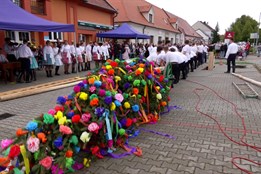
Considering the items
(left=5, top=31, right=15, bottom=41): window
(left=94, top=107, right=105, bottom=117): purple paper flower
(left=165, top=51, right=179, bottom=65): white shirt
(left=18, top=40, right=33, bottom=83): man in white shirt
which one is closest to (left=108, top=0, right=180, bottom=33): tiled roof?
(left=5, top=31, right=15, bottom=41): window

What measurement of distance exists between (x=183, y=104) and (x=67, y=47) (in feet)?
26.7

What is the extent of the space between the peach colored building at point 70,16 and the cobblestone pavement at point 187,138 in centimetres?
875

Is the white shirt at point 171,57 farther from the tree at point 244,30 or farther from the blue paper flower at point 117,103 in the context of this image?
the tree at point 244,30

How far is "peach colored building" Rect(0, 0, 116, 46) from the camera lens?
1441 cm

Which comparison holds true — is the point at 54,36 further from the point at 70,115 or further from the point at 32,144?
the point at 32,144

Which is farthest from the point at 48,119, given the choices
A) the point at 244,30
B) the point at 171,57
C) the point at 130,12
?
the point at 244,30

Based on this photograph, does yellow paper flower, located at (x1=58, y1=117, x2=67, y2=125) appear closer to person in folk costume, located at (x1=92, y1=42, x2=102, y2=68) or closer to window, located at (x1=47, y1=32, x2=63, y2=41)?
person in folk costume, located at (x1=92, y1=42, x2=102, y2=68)

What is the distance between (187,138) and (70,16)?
1609cm

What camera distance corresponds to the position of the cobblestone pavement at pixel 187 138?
3238mm

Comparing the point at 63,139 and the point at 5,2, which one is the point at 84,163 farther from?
the point at 5,2

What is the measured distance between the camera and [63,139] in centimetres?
288

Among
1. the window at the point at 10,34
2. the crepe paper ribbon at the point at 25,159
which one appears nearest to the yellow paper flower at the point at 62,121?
the crepe paper ribbon at the point at 25,159

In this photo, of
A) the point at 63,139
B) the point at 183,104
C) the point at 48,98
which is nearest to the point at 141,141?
A: the point at 63,139

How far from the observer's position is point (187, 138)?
4.23 meters
